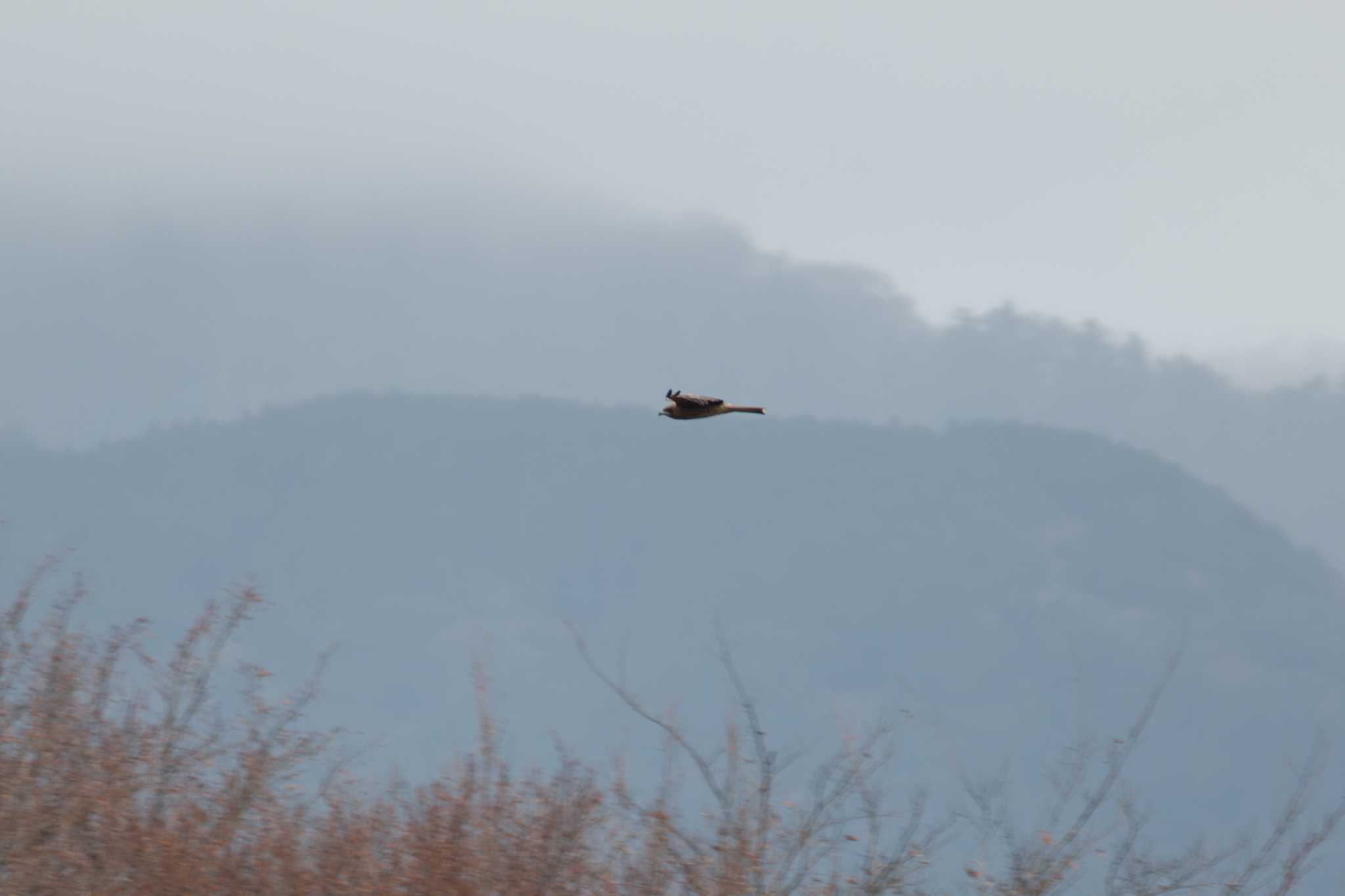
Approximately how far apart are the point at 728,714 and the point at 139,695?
19.4 feet

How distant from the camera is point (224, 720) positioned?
1561 centimetres

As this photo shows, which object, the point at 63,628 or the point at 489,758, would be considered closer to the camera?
the point at 489,758

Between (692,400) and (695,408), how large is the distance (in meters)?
0.03

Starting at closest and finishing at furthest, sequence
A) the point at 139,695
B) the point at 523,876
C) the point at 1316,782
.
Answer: the point at 1316,782 → the point at 523,876 → the point at 139,695

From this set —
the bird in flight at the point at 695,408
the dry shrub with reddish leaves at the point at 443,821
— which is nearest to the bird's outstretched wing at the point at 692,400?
the bird in flight at the point at 695,408

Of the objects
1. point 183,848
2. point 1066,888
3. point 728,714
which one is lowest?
point 183,848

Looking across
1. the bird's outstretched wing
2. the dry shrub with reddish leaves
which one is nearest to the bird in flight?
the bird's outstretched wing

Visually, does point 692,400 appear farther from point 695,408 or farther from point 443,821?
point 443,821

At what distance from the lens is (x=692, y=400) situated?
21.6 feet

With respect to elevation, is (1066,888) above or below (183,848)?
above

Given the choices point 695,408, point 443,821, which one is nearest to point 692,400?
point 695,408

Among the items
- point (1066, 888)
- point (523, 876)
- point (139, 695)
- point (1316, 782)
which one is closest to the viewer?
point (1316, 782)

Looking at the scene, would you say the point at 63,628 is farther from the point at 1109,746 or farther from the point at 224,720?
the point at 1109,746

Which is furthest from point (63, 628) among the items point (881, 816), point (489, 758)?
point (881, 816)
